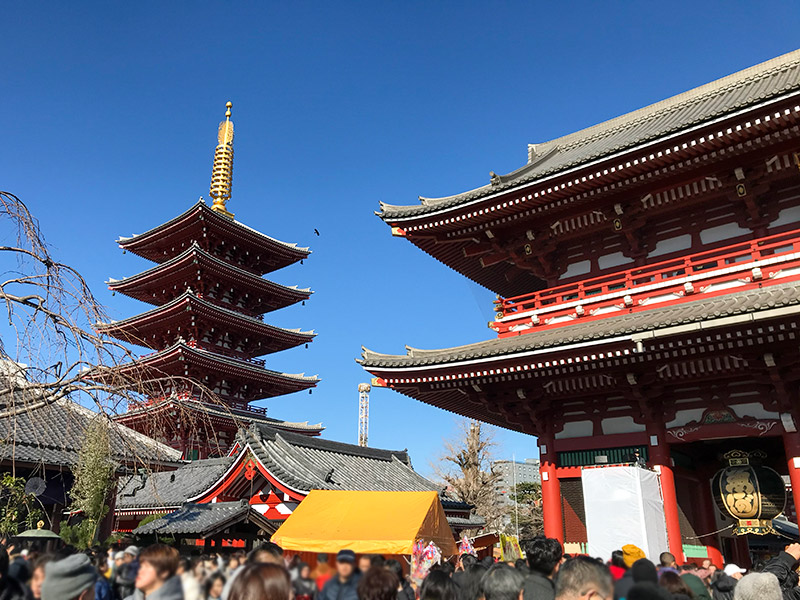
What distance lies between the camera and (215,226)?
31.6 meters

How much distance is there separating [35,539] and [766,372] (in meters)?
13.4

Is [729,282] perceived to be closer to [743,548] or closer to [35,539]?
[743,548]

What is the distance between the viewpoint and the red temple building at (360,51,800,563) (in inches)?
358

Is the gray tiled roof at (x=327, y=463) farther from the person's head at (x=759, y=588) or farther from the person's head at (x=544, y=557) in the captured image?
the person's head at (x=759, y=588)

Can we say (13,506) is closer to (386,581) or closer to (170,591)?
(170,591)

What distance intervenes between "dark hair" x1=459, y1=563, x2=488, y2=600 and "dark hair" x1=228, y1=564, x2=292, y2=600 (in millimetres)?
3024

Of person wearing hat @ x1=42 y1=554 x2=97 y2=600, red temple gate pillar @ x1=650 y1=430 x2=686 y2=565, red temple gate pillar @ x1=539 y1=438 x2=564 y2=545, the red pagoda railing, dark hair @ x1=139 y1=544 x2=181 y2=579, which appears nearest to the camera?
dark hair @ x1=139 y1=544 x2=181 y2=579

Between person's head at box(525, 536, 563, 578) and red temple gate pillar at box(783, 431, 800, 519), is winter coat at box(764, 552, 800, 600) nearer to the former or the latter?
person's head at box(525, 536, 563, 578)

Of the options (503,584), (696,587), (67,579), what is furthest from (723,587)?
(67,579)

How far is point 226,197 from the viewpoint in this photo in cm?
3569

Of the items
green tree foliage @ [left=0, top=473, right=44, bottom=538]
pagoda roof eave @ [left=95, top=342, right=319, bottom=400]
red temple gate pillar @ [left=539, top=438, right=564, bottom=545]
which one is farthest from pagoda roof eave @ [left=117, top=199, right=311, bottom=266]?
red temple gate pillar @ [left=539, top=438, right=564, bottom=545]

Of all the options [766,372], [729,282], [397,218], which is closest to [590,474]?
[766,372]

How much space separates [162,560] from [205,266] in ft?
94.3

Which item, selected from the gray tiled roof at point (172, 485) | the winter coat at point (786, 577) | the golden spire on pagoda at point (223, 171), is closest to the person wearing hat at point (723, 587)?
the winter coat at point (786, 577)
